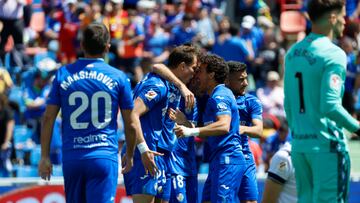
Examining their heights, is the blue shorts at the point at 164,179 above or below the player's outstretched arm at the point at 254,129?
below

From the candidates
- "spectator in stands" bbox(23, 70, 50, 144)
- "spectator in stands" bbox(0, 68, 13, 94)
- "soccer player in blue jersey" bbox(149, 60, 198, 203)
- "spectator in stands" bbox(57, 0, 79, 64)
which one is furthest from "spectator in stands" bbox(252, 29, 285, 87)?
"soccer player in blue jersey" bbox(149, 60, 198, 203)

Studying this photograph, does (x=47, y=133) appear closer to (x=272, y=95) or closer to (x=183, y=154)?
(x=183, y=154)

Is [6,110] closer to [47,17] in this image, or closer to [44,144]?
[47,17]

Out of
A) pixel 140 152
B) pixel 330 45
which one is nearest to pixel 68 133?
pixel 140 152

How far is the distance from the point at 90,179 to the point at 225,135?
6.16 ft

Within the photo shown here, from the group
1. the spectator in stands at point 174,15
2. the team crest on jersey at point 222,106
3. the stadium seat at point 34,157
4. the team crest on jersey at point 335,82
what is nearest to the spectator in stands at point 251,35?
the spectator in stands at point 174,15

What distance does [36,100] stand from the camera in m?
18.4

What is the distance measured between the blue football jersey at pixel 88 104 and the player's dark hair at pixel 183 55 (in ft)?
4.56

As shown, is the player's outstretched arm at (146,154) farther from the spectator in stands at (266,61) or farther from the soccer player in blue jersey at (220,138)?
the spectator in stands at (266,61)

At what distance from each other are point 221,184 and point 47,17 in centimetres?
1289

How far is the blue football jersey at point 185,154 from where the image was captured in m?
10.1

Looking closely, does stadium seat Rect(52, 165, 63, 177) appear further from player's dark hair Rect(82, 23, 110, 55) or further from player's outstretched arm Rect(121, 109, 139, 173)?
player's dark hair Rect(82, 23, 110, 55)

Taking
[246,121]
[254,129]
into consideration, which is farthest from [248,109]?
[254,129]

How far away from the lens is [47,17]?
22.2m
